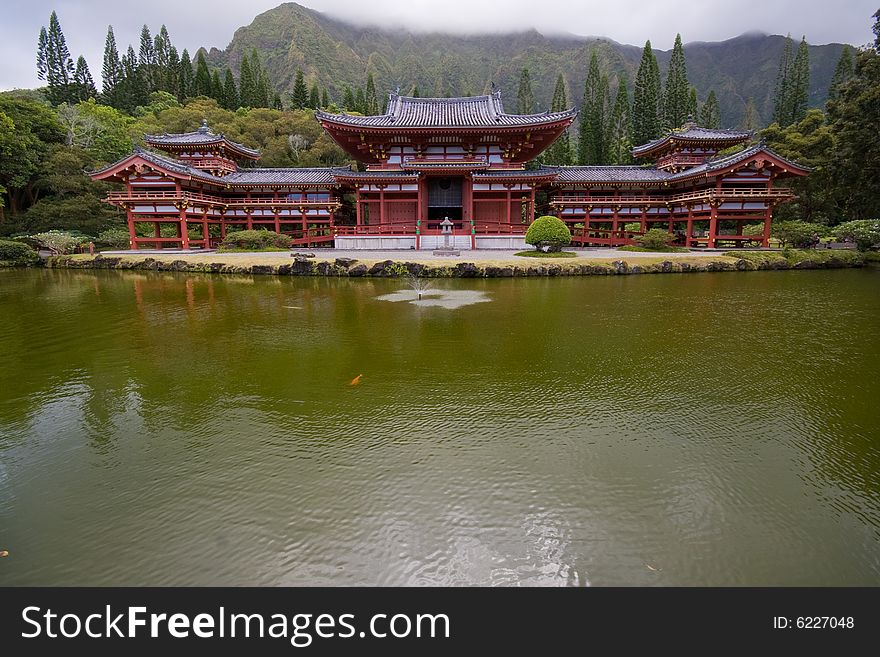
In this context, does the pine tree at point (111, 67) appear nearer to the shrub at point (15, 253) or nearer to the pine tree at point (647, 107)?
the shrub at point (15, 253)

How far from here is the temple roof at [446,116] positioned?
76.0 ft

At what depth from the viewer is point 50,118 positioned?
31562mm

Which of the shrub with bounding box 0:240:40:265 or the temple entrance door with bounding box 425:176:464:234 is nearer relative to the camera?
the shrub with bounding box 0:240:40:265

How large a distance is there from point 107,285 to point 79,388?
1170cm

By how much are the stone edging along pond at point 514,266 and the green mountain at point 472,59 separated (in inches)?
3293

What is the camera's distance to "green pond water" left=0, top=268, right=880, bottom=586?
9.75 ft

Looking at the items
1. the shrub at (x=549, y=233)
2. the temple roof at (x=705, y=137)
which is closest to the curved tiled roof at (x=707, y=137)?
the temple roof at (x=705, y=137)

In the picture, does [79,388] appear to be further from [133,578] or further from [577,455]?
[577,455]

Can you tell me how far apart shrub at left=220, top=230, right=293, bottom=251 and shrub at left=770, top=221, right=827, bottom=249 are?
2377 cm

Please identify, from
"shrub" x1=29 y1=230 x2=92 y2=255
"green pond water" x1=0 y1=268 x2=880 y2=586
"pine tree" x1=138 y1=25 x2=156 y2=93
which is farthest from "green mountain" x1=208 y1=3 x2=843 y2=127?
"green pond water" x1=0 y1=268 x2=880 y2=586

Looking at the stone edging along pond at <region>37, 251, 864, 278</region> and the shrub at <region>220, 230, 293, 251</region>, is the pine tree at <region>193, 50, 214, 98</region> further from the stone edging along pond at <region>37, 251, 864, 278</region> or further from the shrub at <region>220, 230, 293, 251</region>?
the stone edging along pond at <region>37, 251, 864, 278</region>

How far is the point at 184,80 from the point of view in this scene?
55188 millimetres

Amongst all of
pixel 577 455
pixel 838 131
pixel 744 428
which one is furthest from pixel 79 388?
pixel 838 131

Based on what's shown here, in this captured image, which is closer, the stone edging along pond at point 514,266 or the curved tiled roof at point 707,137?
the stone edging along pond at point 514,266
